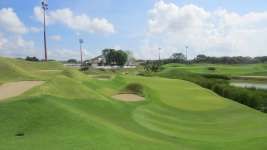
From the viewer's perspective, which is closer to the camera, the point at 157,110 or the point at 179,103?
the point at 157,110

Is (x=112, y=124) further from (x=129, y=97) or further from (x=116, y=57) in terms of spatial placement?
(x=116, y=57)

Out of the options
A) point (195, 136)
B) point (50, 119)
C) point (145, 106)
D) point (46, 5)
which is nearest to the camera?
point (50, 119)

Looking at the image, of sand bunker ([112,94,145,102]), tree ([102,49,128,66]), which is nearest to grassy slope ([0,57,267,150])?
sand bunker ([112,94,145,102])

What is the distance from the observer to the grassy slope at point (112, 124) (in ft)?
48.4

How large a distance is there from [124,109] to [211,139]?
22.8 feet

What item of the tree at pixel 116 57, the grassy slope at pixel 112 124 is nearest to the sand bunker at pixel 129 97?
the grassy slope at pixel 112 124

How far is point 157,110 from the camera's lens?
28.9m

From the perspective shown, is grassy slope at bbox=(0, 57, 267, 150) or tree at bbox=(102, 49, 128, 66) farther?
tree at bbox=(102, 49, 128, 66)

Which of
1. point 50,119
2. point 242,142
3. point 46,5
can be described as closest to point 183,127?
point 242,142

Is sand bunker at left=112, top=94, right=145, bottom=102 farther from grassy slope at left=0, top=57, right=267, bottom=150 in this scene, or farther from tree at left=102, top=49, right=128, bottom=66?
tree at left=102, top=49, right=128, bottom=66

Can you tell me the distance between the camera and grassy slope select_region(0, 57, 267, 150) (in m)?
14.7

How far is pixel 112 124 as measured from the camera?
19.7 metres

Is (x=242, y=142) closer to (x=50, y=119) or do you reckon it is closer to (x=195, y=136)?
(x=195, y=136)

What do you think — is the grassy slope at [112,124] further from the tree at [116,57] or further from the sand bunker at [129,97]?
the tree at [116,57]
